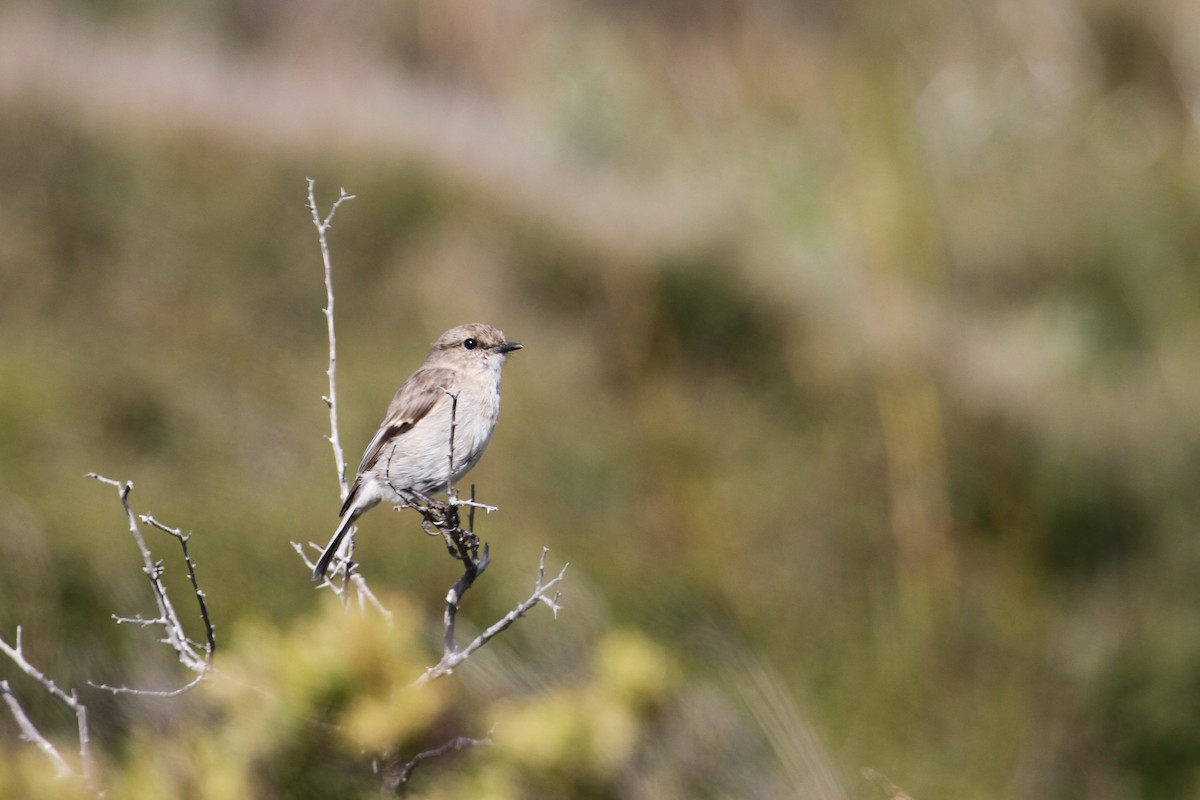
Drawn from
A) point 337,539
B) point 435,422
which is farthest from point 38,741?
point 435,422

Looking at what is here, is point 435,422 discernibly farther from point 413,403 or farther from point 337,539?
point 337,539

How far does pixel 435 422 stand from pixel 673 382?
423 cm

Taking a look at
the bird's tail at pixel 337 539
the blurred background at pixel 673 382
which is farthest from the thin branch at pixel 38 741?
the bird's tail at pixel 337 539

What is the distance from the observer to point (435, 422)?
326cm

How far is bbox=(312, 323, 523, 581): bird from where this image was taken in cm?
311

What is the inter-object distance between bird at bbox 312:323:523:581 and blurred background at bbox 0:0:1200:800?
398 mm

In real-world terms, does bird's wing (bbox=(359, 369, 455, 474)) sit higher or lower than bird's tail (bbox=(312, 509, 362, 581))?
higher

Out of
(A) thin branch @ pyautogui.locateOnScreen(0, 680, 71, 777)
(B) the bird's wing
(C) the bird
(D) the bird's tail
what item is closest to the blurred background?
(A) thin branch @ pyautogui.locateOnScreen(0, 680, 71, 777)

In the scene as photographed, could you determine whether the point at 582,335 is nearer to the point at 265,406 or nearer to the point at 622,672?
the point at 265,406

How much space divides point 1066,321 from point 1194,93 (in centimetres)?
263

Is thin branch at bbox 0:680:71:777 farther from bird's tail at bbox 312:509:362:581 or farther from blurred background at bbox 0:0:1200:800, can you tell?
bird's tail at bbox 312:509:362:581

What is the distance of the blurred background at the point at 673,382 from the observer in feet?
11.5

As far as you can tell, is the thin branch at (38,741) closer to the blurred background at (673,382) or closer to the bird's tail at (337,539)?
the blurred background at (673,382)

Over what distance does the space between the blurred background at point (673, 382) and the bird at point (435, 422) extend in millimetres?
398
